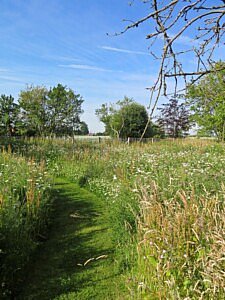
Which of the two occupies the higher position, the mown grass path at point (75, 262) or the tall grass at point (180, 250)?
the tall grass at point (180, 250)

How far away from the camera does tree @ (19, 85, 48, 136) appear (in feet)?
73.6

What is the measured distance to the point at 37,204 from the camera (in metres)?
4.13

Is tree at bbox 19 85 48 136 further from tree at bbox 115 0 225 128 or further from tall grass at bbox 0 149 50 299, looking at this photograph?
tree at bbox 115 0 225 128

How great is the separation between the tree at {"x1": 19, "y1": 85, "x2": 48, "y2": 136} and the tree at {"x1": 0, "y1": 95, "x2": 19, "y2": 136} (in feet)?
2.06

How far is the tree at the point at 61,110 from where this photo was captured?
22.5m

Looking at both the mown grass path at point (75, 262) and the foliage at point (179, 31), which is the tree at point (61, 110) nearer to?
the mown grass path at point (75, 262)

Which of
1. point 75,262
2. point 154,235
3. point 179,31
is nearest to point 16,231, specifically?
point 75,262

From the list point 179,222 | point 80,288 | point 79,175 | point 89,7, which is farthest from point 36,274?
point 79,175

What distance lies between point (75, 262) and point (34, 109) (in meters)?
21.1

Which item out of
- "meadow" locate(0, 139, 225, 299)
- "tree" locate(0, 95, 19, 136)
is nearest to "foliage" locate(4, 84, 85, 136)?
"tree" locate(0, 95, 19, 136)

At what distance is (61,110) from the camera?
2255cm

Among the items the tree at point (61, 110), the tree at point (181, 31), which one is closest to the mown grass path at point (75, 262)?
the tree at point (181, 31)

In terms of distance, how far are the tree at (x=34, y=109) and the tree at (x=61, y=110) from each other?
0.59 metres

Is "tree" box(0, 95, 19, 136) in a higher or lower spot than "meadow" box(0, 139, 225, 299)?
higher
